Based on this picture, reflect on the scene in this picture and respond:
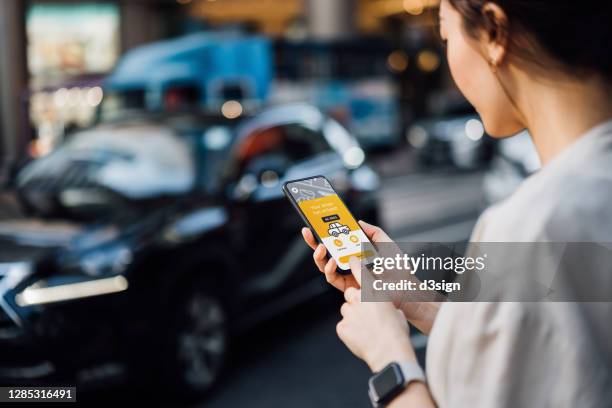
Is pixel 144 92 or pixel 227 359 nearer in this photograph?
pixel 227 359

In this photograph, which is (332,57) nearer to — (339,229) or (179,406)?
(179,406)

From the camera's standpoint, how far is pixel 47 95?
1426 centimetres

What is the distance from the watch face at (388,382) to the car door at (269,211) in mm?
3440

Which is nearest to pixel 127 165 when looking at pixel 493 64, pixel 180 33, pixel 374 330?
pixel 374 330

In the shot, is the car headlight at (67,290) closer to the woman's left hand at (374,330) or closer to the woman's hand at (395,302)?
the woman's hand at (395,302)

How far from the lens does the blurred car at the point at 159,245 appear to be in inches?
139

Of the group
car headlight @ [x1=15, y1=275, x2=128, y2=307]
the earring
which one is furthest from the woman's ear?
car headlight @ [x1=15, y1=275, x2=128, y2=307]

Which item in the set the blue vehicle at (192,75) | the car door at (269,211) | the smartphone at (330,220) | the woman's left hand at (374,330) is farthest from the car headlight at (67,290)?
the blue vehicle at (192,75)

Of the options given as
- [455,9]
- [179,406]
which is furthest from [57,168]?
[455,9]

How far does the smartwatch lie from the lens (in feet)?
3.84

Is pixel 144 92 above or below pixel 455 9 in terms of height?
below

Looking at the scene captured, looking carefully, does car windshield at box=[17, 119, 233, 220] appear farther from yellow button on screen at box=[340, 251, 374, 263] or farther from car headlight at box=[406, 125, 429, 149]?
car headlight at box=[406, 125, 429, 149]

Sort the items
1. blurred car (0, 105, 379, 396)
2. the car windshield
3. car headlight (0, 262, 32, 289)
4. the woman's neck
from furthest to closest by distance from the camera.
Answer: the car windshield → blurred car (0, 105, 379, 396) → car headlight (0, 262, 32, 289) → the woman's neck

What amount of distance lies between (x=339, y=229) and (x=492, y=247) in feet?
1.51
